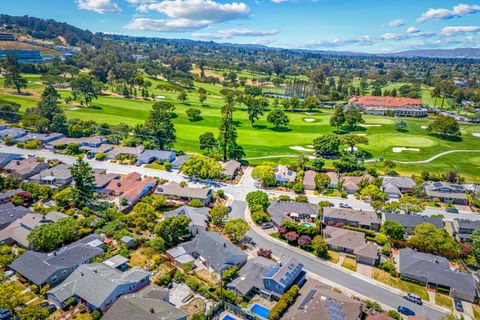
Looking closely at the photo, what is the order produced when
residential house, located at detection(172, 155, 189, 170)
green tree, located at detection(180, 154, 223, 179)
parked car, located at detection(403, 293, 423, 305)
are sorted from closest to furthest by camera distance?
parked car, located at detection(403, 293, 423, 305) → green tree, located at detection(180, 154, 223, 179) → residential house, located at detection(172, 155, 189, 170)

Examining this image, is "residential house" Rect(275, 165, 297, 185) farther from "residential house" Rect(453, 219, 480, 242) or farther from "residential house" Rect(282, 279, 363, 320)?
"residential house" Rect(282, 279, 363, 320)

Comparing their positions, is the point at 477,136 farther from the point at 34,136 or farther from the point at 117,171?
the point at 34,136

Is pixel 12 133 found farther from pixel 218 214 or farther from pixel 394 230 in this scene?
pixel 394 230

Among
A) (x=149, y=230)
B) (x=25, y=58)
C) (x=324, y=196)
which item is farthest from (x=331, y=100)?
(x=25, y=58)

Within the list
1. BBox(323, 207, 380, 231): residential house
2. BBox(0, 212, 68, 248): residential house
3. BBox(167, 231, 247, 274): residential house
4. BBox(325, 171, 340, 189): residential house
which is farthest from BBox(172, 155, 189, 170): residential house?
BBox(323, 207, 380, 231): residential house

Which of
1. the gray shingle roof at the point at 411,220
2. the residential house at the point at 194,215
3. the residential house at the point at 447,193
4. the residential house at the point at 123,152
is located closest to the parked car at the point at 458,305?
the gray shingle roof at the point at 411,220

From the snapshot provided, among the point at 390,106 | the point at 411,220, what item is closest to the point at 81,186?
the point at 411,220

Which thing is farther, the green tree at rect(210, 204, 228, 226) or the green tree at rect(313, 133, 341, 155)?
the green tree at rect(313, 133, 341, 155)
